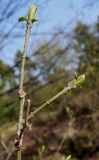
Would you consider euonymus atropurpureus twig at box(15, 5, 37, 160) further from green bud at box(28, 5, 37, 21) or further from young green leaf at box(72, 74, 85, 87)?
young green leaf at box(72, 74, 85, 87)

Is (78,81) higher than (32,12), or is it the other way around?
(32,12)

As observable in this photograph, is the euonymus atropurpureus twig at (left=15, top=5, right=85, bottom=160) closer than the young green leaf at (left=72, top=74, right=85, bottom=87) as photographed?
Yes

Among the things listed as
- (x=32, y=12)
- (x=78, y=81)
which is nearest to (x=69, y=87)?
(x=78, y=81)

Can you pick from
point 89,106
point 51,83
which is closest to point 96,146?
point 89,106

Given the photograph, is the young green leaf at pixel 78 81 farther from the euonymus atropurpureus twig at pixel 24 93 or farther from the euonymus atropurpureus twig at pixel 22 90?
the euonymus atropurpureus twig at pixel 22 90

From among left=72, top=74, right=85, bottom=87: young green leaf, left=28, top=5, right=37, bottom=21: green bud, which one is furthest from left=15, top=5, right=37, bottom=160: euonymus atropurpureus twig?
left=72, top=74, right=85, bottom=87: young green leaf

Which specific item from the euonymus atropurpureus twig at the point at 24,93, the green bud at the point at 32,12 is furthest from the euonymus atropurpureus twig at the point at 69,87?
the green bud at the point at 32,12

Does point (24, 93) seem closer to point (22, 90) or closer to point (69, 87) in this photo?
point (22, 90)

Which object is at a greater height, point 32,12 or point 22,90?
point 32,12

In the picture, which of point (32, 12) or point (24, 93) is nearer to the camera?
point (24, 93)

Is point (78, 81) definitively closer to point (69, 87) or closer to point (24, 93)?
point (69, 87)

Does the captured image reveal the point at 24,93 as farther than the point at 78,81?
No

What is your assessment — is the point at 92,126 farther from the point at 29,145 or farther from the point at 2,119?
the point at 2,119
